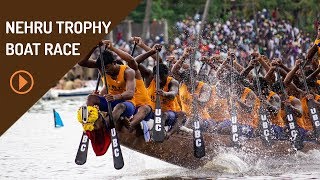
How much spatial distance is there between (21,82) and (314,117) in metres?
21.2

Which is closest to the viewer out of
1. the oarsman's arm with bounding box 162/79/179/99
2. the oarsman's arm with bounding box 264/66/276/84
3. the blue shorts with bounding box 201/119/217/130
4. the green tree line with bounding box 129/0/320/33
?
the oarsman's arm with bounding box 162/79/179/99

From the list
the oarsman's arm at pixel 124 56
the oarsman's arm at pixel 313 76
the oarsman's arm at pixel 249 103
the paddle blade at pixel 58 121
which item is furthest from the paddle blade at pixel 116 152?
the paddle blade at pixel 58 121

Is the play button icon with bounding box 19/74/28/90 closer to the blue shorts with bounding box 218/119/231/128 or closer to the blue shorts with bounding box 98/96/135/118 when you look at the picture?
the blue shorts with bounding box 218/119/231/128

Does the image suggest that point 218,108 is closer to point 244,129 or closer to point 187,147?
point 244,129

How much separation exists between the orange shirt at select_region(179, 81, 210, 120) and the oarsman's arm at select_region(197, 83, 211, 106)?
0.06 metres

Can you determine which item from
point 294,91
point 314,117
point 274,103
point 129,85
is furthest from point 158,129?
point 294,91

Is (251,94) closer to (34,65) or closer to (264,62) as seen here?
(264,62)

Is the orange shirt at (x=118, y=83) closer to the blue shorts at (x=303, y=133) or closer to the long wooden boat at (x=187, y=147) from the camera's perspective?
the long wooden boat at (x=187, y=147)

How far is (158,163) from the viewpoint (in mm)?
17188

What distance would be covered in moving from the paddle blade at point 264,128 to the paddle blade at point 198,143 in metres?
1.38

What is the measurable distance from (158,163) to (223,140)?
4.34ft

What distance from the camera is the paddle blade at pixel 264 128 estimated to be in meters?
16.7

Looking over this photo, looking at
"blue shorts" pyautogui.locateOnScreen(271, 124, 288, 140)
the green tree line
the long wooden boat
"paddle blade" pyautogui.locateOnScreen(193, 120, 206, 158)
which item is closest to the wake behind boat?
the green tree line

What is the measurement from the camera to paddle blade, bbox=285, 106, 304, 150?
664 inches
